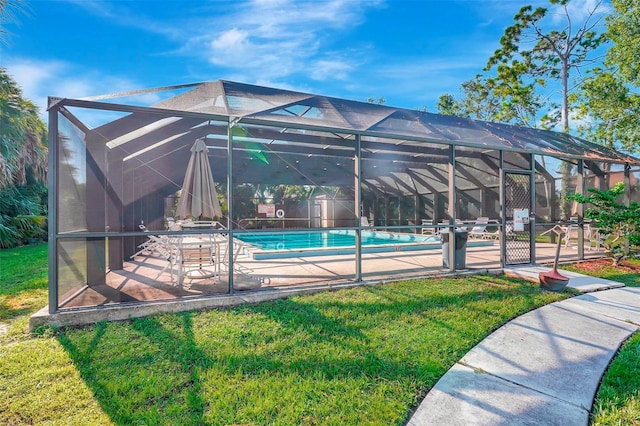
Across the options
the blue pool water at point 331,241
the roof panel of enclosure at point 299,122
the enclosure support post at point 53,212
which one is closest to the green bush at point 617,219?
the roof panel of enclosure at point 299,122

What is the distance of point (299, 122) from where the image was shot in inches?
198

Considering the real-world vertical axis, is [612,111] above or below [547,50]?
below

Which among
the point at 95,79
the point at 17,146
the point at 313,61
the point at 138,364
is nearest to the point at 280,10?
the point at 313,61

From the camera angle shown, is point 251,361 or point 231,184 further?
point 231,184

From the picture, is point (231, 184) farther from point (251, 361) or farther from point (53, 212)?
point (251, 361)

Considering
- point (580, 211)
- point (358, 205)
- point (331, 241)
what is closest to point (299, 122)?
point (358, 205)

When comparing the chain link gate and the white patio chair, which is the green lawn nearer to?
the white patio chair

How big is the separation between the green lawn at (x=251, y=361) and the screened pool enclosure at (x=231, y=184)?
722mm

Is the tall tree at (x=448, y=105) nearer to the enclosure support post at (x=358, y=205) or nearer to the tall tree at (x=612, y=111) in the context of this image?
the tall tree at (x=612, y=111)

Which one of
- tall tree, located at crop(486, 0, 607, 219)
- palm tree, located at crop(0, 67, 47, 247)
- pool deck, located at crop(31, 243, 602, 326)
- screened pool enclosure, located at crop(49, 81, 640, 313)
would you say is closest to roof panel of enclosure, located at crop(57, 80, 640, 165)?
screened pool enclosure, located at crop(49, 81, 640, 313)

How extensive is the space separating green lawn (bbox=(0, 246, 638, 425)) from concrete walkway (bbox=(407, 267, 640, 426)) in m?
0.16

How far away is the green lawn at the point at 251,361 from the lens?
7.05 feet

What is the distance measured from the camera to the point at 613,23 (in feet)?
47.3

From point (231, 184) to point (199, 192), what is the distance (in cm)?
68
